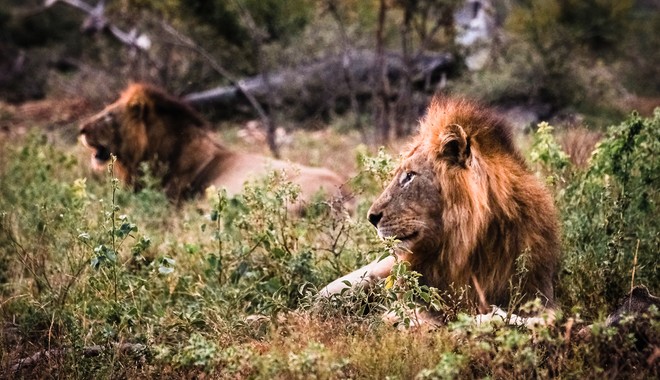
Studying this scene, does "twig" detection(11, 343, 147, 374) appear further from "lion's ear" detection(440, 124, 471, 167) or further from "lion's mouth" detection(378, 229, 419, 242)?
"lion's ear" detection(440, 124, 471, 167)

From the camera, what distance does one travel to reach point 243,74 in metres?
14.0

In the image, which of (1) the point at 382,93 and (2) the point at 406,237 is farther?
(1) the point at 382,93

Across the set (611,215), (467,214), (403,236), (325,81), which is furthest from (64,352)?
(325,81)

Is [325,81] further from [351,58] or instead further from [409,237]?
[409,237]

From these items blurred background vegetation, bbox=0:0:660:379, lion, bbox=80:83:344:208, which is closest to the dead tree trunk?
blurred background vegetation, bbox=0:0:660:379

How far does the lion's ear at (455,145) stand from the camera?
363cm

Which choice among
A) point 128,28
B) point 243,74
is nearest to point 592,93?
point 243,74

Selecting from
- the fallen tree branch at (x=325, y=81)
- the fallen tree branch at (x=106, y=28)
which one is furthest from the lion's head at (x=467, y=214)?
the fallen tree branch at (x=325, y=81)

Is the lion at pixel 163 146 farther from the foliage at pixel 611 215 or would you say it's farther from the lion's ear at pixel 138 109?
the foliage at pixel 611 215

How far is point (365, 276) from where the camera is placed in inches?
158

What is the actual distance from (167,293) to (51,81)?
39.6 ft

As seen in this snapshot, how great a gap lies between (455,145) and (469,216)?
313 mm

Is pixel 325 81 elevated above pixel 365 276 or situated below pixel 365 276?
above

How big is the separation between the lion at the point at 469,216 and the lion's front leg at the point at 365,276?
0.24 metres
